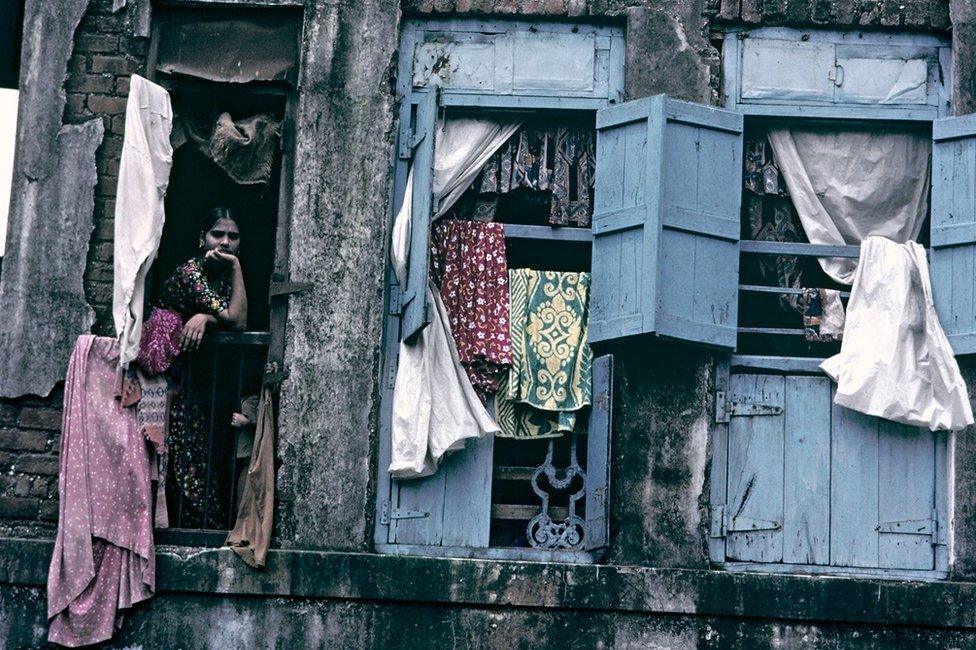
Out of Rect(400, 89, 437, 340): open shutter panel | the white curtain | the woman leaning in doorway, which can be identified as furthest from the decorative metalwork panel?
the woman leaning in doorway

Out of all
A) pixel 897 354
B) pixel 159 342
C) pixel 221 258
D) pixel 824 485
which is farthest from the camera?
pixel 221 258

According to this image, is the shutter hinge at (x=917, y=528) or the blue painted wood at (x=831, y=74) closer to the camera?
the shutter hinge at (x=917, y=528)

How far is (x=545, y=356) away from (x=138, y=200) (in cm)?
227

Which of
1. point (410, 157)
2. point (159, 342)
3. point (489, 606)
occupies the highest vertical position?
point (410, 157)

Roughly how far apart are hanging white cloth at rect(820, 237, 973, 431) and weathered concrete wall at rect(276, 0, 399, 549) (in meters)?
2.43

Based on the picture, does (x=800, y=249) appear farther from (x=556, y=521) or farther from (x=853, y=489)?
(x=556, y=521)

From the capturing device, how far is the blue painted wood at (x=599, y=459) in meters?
7.79

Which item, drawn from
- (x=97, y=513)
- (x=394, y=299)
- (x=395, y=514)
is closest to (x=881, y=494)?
(x=395, y=514)

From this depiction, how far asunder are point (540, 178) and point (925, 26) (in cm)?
224

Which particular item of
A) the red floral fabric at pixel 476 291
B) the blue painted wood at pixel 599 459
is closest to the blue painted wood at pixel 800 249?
the blue painted wood at pixel 599 459

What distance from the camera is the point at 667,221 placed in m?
7.83

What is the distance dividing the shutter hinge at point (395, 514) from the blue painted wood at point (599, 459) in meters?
0.85

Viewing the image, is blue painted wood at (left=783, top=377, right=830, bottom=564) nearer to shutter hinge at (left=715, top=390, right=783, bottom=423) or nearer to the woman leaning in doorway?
shutter hinge at (left=715, top=390, right=783, bottom=423)

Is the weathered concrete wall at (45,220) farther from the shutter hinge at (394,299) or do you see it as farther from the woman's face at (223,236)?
the shutter hinge at (394,299)
